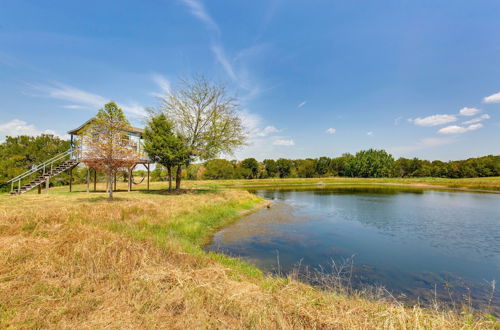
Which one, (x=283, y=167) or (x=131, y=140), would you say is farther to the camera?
(x=283, y=167)

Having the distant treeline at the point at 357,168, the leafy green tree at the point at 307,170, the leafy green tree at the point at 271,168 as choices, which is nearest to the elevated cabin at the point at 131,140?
the distant treeline at the point at 357,168

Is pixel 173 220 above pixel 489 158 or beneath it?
beneath

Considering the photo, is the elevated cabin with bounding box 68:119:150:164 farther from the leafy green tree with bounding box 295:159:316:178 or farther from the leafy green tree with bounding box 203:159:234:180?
the leafy green tree with bounding box 295:159:316:178

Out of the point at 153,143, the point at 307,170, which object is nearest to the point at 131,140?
the point at 153,143

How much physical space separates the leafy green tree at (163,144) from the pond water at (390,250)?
1184 cm

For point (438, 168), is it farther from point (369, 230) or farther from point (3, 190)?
point (3, 190)

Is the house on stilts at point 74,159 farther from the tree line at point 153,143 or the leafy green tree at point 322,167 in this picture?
the leafy green tree at point 322,167

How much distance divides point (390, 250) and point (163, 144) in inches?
931

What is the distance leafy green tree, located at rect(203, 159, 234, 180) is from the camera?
315 feet

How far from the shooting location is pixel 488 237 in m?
14.7

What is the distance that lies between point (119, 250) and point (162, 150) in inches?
746

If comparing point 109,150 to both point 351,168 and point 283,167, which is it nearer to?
point 283,167

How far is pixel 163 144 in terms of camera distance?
84.0ft

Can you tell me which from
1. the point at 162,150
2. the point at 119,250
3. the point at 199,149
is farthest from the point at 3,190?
the point at 119,250
